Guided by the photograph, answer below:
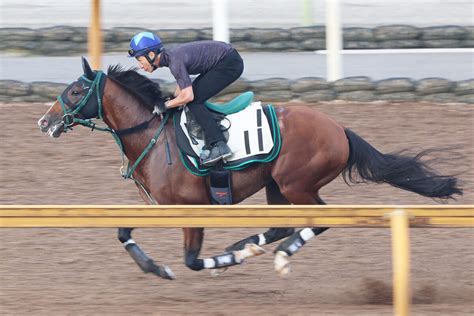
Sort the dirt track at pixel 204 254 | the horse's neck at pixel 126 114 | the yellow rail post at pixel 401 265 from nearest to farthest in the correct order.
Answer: the yellow rail post at pixel 401 265
the dirt track at pixel 204 254
the horse's neck at pixel 126 114

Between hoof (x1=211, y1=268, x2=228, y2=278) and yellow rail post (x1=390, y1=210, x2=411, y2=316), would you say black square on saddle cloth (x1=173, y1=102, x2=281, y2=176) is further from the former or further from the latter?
yellow rail post (x1=390, y1=210, x2=411, y2=316)

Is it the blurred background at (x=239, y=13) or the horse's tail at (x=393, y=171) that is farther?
the blurred background at (x=239, y=13)

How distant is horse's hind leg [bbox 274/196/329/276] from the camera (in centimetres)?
772

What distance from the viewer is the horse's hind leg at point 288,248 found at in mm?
7719

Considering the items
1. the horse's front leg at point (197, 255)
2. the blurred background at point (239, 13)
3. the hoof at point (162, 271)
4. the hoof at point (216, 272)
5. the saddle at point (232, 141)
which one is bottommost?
the hoof at point (216, 272)

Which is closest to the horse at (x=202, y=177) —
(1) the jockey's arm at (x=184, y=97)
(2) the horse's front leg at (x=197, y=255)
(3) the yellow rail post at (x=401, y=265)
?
(2) the horse's front leg at (x=197, y=255)

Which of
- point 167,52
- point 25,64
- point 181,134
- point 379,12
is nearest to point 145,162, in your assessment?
point 181,134

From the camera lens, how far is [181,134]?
7.94m

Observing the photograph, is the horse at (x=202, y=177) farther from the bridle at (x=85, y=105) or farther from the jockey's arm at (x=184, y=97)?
the jockey's arm at (x=184, y=97)

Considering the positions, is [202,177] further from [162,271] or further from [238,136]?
[162,271]

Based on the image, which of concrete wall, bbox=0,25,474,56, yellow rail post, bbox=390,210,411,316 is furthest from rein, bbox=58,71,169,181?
concrete wall, bbox=0,25,474,56

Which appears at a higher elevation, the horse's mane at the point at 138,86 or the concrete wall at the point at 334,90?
the horse's mane at the point at 138,86

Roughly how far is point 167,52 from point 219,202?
118 centimetres

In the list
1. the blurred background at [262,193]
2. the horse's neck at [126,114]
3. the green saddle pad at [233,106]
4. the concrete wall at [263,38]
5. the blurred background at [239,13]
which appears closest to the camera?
the blurred background at [262,193]
